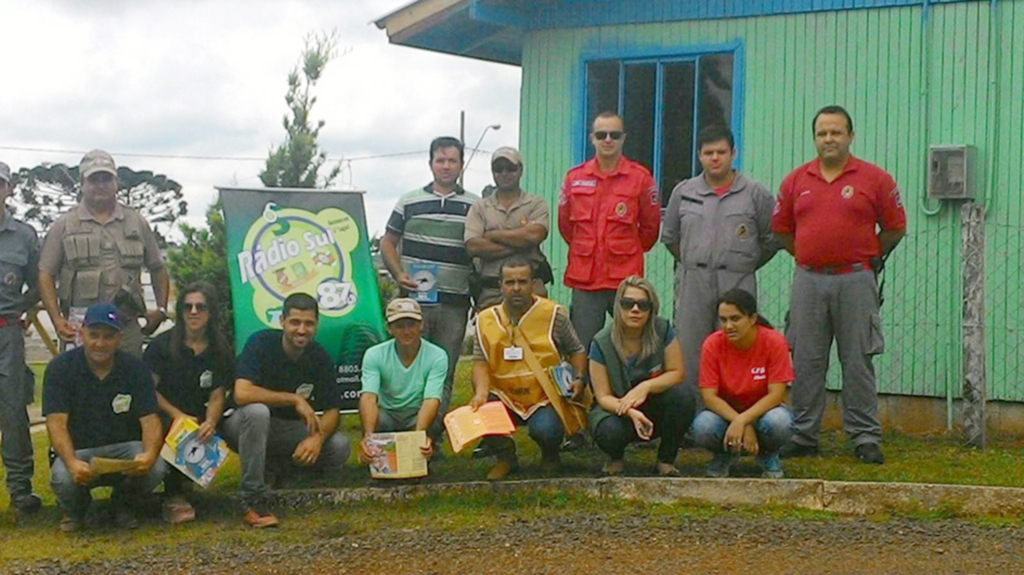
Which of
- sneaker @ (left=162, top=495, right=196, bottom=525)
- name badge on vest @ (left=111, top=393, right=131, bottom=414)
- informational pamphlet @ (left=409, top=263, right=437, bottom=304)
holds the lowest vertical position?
sneaker @ (left=162, top=495, right=196, bottom=525)

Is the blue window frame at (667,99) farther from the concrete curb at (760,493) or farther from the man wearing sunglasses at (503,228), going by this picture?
the concrete curb at (760,493)

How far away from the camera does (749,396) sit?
781cm

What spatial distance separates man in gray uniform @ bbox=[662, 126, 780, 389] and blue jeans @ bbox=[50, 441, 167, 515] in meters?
3.20

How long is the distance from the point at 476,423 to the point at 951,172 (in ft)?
13.7

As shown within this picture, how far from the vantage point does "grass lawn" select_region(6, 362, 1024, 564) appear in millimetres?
7184

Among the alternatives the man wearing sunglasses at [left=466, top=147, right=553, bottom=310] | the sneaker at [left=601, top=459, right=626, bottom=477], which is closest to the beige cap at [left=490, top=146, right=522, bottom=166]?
the man wearing sunglasses at [left=466, top=147, right=553, bottom=310]

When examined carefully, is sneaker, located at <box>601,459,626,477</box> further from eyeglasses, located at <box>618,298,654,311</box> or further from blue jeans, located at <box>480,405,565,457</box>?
eyeglasses, located at <box>618,298,654,311</box>

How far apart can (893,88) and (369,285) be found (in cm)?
404

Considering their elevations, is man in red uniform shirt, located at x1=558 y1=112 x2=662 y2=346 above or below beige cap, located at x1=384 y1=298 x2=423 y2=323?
above

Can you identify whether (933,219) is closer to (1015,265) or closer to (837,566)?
(1015,265)

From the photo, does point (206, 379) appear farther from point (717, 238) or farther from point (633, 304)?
point (717, 238)

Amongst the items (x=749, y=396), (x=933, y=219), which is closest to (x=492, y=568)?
(x=749, y=396)

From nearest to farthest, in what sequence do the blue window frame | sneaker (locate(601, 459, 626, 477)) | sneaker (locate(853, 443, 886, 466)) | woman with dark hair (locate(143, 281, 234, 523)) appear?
1. woman with dark hair (locate(143, 281, 234, 523))
2. sneaker (locate(601, 459, 626, 477))
3. sneaker (locate(853, 443, 886, 466))
4. the blue window frame

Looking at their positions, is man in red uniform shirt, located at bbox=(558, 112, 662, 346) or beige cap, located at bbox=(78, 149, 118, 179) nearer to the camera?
beige cap, located at bbox=(78, 149, 118, 179)
